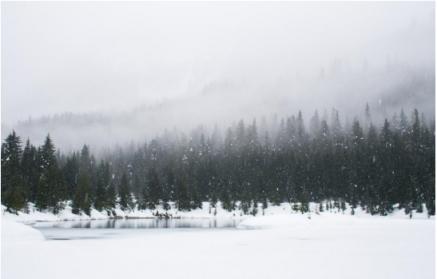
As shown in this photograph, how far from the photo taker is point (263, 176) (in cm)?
13225

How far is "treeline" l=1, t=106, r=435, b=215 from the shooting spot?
3324 inches

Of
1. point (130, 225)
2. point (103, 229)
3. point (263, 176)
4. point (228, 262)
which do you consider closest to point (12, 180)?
point (130, 225)

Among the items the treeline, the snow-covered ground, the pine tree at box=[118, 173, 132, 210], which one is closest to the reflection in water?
the treeline

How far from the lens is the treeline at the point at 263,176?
277 feet

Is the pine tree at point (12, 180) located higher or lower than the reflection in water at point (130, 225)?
higher

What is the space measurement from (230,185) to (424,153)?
199 ft

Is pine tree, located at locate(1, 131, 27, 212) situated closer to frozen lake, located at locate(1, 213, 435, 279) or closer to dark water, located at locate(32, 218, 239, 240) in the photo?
dark water, located at locate(32, 218, 239, 240)

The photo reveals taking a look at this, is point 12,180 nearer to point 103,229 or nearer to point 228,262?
point 103,229

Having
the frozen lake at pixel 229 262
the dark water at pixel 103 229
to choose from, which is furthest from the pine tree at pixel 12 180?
the frozen lake at pixel 229 262

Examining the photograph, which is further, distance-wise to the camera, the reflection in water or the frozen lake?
the reflection in water

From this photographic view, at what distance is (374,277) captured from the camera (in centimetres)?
1445

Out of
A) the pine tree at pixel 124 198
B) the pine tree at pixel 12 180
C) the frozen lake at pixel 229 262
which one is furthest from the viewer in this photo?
the pine tree at pixel 124 198

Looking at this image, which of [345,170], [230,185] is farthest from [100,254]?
[230,185]

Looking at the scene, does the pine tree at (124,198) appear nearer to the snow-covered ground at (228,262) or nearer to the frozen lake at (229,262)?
the snow-covered ground at (228,262)
